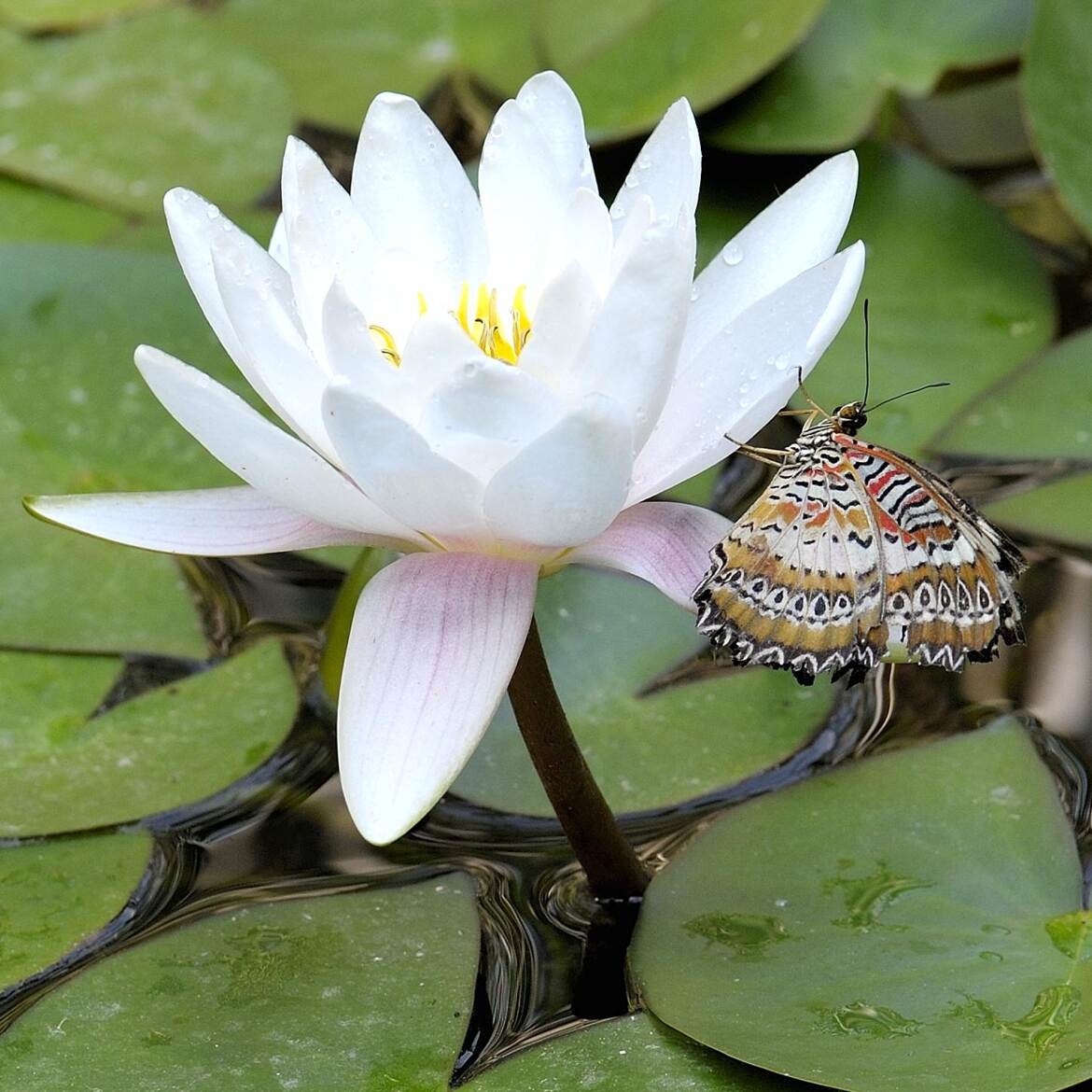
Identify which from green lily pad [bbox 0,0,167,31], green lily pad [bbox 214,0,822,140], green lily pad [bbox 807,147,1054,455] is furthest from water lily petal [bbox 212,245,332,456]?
green lily pad [bbox 0,0,167,31]

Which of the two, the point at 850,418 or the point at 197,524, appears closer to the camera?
the point at 197,524

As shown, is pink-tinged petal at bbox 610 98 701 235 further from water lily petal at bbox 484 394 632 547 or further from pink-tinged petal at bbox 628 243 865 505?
water lily petal at bbox 484 394 632 547

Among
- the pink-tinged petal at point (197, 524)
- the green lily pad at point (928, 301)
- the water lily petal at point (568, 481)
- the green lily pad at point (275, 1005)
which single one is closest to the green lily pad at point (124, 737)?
the green lily pad at point (275, 1005)

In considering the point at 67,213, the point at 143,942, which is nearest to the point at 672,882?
the point at 143,942

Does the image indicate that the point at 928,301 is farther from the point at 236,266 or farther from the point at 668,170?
the point at 236,266

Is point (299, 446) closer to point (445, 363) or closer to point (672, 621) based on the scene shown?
point (445, 363)

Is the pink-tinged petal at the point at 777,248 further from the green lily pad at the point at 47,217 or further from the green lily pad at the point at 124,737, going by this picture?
the green lily pad at the point at 47,217

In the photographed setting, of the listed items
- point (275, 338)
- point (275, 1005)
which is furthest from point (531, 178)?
point (275, 1005)
